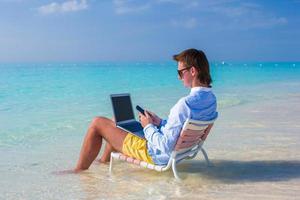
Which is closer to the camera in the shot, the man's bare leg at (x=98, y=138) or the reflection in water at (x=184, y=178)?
the reflection in water at (x=184, y=178)

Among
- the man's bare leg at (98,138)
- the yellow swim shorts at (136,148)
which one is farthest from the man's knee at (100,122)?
the yellow swim shorts at (136,148)

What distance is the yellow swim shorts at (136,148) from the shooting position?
18.1 feet

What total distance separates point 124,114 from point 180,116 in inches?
42.2

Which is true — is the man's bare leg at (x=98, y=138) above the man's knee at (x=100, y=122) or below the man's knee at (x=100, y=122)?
below

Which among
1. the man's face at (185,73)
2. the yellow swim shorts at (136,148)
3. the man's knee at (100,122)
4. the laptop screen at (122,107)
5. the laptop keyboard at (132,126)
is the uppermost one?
the man's face at (185,73)

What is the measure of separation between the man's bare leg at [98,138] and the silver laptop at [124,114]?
10 centimetres

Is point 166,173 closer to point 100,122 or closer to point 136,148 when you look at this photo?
point 136,148

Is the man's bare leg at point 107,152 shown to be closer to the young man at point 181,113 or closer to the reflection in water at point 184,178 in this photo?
the reflection in water at point 184,178

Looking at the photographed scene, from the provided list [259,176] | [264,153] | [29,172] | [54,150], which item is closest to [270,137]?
[264,153]

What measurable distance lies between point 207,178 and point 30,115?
8.70 meters

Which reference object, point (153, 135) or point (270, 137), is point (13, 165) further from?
point (270, 137)

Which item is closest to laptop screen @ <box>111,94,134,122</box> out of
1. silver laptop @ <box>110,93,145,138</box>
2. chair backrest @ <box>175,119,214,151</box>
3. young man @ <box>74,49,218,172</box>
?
silver laptop @ <box>110,93,145,138</box>

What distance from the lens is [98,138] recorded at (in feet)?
19.5

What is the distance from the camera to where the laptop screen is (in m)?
5.75
